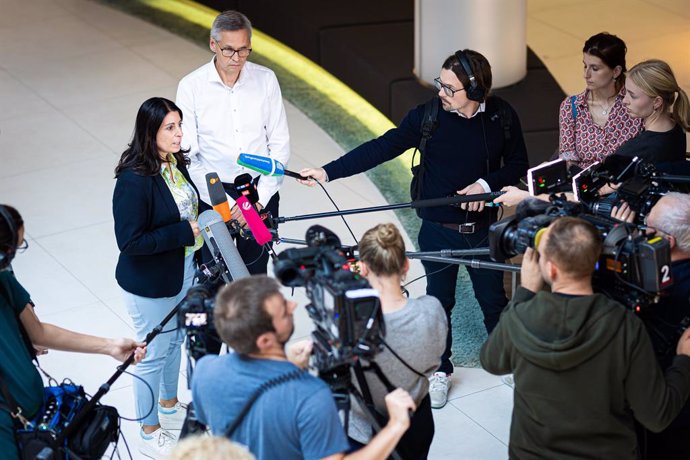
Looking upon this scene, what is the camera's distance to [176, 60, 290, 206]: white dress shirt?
424 cm

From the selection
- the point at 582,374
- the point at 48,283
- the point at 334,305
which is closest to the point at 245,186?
the point at 334,305

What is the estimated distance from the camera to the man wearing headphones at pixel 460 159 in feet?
12.6

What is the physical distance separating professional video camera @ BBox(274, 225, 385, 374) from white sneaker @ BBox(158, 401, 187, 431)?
174 centimetres

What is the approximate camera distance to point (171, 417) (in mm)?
4148

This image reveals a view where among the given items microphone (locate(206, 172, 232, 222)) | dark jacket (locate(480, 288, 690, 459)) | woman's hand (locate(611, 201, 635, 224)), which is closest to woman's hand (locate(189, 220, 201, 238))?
microphone (locate(206, 172, 232, 222))

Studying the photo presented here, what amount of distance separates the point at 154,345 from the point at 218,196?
2.33ft

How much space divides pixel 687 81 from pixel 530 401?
5.32 metres

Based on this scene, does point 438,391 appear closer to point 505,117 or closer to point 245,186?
point 505,117

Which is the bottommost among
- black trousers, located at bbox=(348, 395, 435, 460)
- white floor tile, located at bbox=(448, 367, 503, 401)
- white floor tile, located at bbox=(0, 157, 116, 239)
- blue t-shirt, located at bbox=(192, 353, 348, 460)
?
white floor tile, located at bbox=(448, 367, 503, 401)

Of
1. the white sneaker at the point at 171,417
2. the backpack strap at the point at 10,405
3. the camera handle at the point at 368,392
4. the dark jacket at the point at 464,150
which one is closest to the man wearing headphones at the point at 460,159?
the dark jacket at the point at 464,150

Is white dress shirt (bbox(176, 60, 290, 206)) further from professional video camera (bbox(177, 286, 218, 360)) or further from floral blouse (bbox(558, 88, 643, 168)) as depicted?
professional video camera (bbox(177, 286, 218, 360))

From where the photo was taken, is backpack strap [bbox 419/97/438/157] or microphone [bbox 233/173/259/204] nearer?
microphone [bbox 233/173/259/204]

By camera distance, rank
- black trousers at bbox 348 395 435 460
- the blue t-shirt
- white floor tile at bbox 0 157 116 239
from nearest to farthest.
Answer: the blue t-shirt → black trousers at bbox 348 395 435 460 → white floor tile at bbox 0 157 116 239

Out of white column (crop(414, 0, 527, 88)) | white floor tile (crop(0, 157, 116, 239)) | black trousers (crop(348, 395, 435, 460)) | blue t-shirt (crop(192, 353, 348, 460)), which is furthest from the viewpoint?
white column (crop(414, 0, 527, 88))
